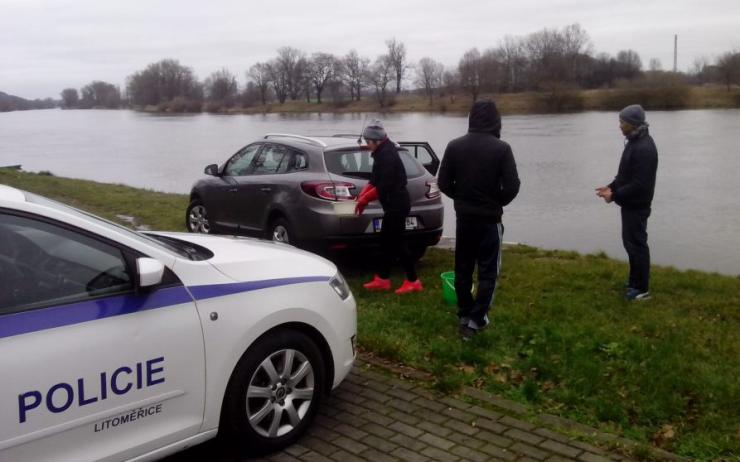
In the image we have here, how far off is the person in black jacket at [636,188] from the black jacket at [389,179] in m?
1.89

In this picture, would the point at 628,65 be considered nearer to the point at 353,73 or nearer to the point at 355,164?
the point at 353,73

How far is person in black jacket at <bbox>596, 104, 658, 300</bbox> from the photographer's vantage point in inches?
263

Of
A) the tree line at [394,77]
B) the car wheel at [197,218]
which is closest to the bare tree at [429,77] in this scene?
the tree line at [394,77]

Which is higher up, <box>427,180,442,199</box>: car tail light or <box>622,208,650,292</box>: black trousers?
<box>427,180,442,199</box>: car tail light

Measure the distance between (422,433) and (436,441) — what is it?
129 millimetres

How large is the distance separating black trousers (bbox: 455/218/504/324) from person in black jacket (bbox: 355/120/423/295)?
1329 mm

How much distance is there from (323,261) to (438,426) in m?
1.26

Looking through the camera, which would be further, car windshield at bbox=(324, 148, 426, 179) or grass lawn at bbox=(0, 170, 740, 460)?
car windshield at bbox=(324, 148, 426, 179)

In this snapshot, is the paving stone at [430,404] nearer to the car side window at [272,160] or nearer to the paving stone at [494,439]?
the paving stone at [494,439]

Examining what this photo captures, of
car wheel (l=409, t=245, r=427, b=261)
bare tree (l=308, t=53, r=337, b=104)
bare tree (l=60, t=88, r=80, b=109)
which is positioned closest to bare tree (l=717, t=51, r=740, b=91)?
bare tree (l=308, t=53, r=337, b=104)

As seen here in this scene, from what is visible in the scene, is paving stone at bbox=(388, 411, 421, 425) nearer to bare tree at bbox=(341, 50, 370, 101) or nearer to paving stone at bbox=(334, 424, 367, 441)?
paving stone at bbox=(334, 424, 367, 441)

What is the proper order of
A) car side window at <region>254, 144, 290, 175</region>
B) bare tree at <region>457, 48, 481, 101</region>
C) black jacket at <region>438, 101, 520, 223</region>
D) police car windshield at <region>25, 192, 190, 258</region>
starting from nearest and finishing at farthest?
police car windshield at <region>25, 192, 190, 258</region>, black jacket at <region>438, 101, 520, 223</region>, car side window at <region>254, 144, 290, 175</region>, bare tree at <region>457, 48, 481, 101</region>

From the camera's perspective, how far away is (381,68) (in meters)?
100

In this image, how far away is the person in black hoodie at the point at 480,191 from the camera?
5582 mm
